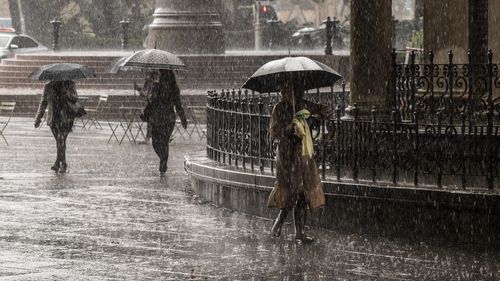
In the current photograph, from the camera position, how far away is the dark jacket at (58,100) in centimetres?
2186

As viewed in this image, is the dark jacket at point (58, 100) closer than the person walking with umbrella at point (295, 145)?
No

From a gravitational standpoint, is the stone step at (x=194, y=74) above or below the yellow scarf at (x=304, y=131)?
below

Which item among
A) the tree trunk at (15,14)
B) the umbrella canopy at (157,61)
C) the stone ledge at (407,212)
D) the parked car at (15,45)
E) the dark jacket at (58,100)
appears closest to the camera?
the stone ledge at (407,212)

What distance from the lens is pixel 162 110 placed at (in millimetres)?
21203

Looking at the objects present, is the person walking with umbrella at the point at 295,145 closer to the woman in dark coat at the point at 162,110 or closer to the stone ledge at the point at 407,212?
the stone ledge at the point at 407,212

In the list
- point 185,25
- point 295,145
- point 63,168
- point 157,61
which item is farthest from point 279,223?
point 185,25

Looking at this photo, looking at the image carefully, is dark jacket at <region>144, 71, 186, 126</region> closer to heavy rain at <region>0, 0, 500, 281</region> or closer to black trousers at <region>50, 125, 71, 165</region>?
heavy rain at <region>0, 0, 500, 281</region>

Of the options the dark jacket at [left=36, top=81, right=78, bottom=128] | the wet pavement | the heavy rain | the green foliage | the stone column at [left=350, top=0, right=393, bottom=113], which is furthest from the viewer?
the green foliage

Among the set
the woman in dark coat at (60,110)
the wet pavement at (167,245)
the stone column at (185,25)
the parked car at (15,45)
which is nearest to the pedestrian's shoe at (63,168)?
the woman in dark coat at (60,110)

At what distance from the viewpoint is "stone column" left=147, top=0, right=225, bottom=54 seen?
36.8 meters

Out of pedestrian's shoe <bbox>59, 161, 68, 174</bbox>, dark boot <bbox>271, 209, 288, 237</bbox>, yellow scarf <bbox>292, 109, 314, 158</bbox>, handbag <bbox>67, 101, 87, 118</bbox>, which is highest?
yellow scarf <bbox>292, 109, 314, 158</bbox>

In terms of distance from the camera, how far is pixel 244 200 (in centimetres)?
1681

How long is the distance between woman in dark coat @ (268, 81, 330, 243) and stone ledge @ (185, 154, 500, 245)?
29.1 inches

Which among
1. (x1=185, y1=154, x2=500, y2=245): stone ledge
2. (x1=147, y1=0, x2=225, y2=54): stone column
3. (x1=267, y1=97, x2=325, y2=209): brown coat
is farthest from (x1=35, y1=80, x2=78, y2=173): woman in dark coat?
(x1=147, y1=0, x2=225, y2=54): stone column
